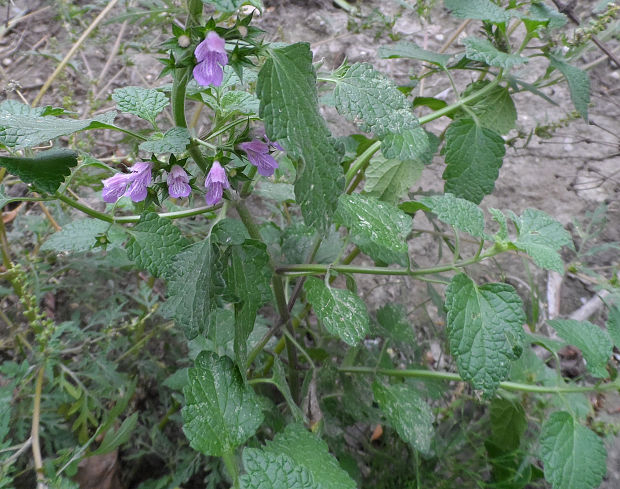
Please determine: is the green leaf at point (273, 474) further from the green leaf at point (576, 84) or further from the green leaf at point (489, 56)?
the green leaf at point (576, 84)

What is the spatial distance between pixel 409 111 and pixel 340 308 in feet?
1.52

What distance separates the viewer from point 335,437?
1.46 metres

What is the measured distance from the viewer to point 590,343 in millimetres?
1294

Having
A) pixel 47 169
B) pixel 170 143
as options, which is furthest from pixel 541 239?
pixel 47 169

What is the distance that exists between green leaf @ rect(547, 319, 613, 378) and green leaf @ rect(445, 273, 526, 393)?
0.33m

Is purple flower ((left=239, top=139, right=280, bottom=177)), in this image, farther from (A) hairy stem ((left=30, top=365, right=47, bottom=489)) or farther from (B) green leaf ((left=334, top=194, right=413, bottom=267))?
(A) hairy stem ((left=30, top=365, right=47, bottom=489))

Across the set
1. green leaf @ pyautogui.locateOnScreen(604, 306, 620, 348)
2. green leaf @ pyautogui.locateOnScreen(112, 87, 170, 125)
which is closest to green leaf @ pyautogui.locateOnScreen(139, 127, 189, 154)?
green leaf @ pyautogui.locateOnScreen(112, 87, 170, 125)

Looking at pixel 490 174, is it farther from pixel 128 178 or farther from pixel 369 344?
pixel 128 178

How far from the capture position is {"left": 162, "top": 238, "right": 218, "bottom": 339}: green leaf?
96 cm

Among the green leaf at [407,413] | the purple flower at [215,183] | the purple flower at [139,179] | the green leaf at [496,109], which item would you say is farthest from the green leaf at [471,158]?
the purple flower at [139,179]

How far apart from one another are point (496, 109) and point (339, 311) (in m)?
0.79

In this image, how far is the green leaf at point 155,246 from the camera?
40.1 inches

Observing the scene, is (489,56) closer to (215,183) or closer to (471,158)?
(471,158)

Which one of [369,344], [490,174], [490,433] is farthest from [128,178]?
[490,433]
